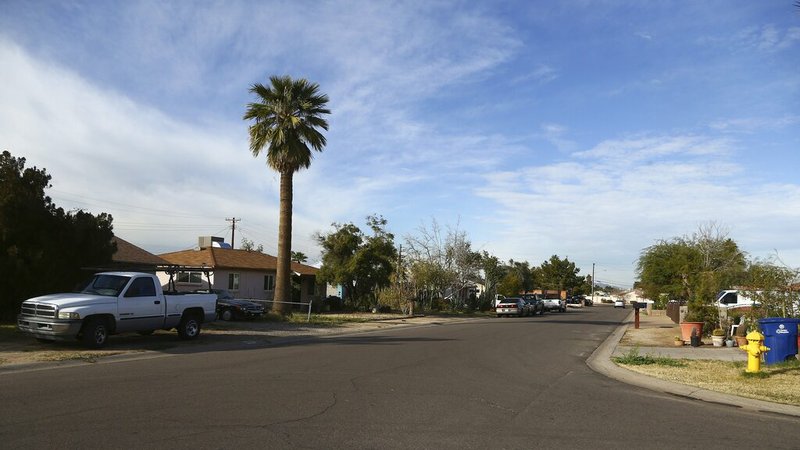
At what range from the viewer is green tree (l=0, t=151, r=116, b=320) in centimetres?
1800

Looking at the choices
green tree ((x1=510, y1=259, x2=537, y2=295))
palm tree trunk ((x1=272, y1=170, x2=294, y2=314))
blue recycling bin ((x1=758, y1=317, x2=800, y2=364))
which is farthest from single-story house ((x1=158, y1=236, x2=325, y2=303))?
green tree ((x1=510, y1=259, x2=537, y2=295))

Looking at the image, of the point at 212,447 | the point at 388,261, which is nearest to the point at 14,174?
the point at 212,447

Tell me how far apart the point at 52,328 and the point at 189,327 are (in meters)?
4.41

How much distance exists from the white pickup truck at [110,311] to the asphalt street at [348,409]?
179 centimetres

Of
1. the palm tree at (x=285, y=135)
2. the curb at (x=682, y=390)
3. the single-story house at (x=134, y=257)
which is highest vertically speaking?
the palm tree at (x=285, y=135)

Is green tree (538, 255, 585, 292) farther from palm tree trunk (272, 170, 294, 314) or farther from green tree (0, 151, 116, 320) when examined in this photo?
green tree (0, 151, 116, 320)

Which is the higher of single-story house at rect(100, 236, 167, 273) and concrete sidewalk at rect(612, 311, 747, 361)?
single-story house at rect(100, 236, 167, 273)

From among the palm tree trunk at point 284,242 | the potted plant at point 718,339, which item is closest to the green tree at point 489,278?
the palm tree trunk at point 284,242

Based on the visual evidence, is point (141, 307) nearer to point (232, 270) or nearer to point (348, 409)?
point (348, 409)

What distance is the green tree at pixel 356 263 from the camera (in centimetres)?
4088

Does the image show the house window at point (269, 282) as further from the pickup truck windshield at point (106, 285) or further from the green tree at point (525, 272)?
the green tree at point (525, 272)

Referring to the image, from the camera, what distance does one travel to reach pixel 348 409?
28.5 feet

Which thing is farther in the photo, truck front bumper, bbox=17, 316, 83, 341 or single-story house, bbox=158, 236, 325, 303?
single-story house, bbox=158, 236, 325, 303

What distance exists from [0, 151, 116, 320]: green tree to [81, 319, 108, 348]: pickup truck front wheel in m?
4.83
